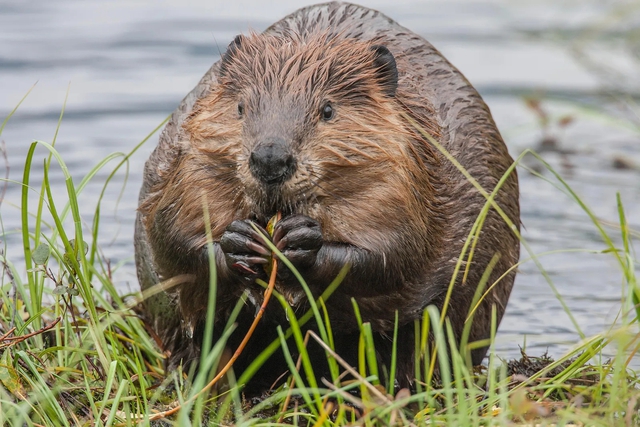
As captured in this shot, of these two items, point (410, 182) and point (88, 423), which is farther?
Result: point (410, 182)

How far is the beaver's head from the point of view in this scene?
3.42m

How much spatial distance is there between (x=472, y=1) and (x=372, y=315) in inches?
375

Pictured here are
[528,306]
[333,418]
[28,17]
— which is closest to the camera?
[333,418]

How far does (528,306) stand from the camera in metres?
5.63

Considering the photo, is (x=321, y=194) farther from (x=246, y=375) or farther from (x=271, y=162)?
(x=246, y=375)

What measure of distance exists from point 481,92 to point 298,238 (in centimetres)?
627

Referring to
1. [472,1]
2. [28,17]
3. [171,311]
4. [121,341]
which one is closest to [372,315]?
[171,311]

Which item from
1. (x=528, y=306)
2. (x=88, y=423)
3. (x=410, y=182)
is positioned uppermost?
(x=410, y=182)

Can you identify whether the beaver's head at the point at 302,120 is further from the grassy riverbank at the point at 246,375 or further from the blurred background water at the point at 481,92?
the blurred background water at the point at 481,92

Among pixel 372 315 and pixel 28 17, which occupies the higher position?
pixel 28 17

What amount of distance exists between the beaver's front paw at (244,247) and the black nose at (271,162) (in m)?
0.19

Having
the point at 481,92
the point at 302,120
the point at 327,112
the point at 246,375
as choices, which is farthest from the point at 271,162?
the point at 481,92

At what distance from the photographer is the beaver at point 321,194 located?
3.50m

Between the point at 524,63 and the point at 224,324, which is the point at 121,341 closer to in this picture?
the point at 224,324
